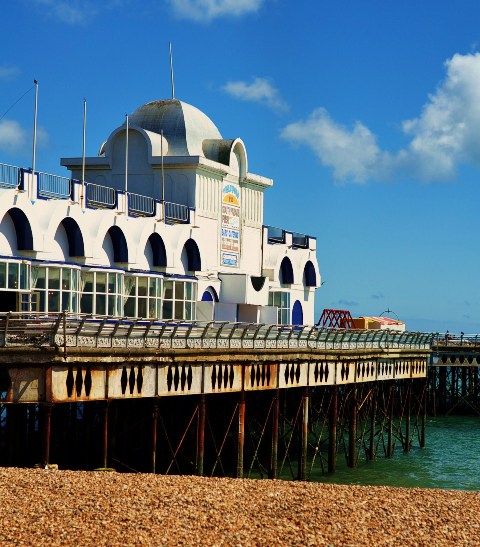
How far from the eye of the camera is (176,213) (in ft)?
155

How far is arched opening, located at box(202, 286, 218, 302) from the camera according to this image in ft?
160

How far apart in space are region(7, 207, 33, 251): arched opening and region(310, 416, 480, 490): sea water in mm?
13149

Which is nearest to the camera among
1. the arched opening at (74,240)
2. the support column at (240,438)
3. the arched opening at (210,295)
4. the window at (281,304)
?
the support column at (240,438)

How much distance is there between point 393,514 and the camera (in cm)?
2227

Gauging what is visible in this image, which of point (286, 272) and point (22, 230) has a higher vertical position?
point (286, 272)

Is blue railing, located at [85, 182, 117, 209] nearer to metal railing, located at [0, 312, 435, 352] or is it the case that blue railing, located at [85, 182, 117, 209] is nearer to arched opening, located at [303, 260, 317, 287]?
metal railing, located at [0, 312, 435, 352]

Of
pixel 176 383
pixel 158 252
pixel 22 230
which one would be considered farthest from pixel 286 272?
pixel 176 383

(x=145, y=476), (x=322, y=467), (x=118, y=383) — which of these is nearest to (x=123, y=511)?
(x=145, y=476)

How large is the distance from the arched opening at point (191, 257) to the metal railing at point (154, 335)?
22.1 ft

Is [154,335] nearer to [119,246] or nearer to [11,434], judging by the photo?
[11,434]

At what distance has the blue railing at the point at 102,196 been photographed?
40.8 m

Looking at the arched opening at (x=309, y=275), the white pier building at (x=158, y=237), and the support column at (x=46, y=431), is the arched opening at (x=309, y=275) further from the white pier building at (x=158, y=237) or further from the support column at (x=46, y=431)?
the support column at (x=46, y=431)

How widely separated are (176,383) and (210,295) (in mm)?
18056

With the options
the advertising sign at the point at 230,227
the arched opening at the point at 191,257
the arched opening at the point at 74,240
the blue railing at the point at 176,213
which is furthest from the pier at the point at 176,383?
the blue railing at the point at 176,213
